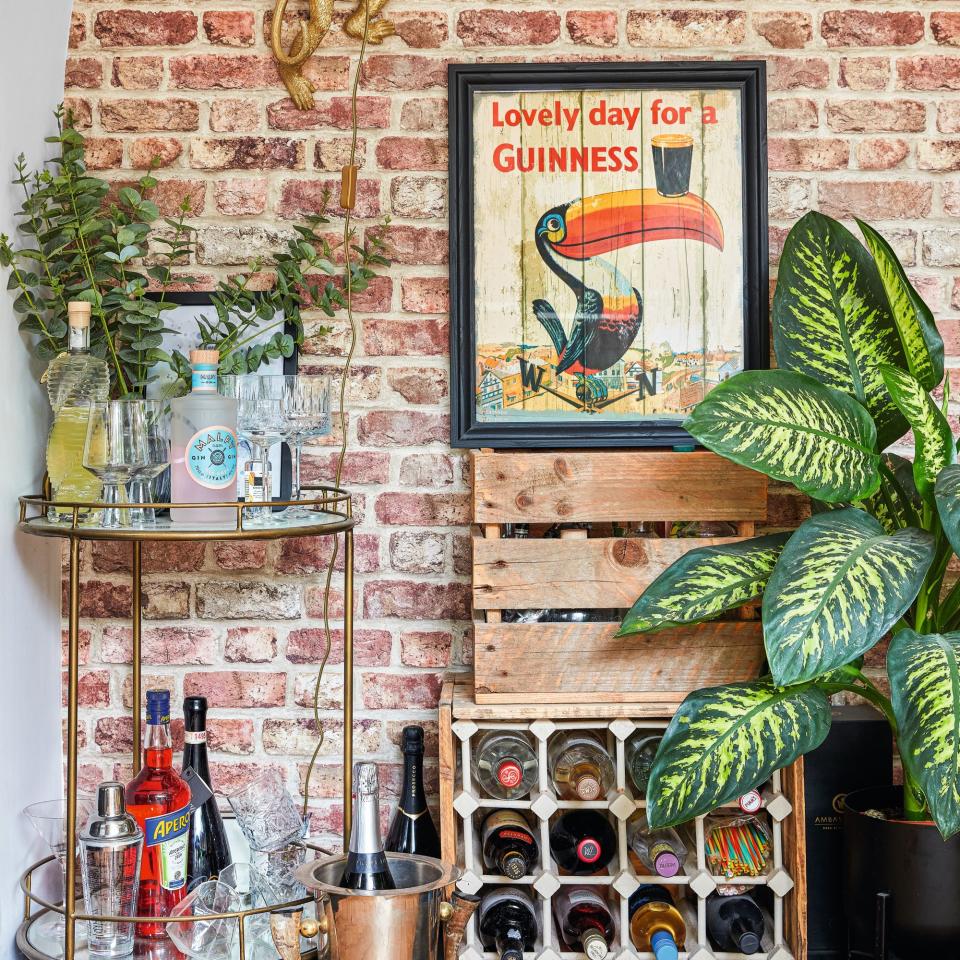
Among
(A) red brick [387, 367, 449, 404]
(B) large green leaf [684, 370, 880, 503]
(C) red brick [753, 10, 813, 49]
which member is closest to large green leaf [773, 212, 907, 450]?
(B) large green leaf [684, 370, 880, 503]

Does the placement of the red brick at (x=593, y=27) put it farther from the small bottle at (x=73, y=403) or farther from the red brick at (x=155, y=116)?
the small bottle at (x=73, y=403)

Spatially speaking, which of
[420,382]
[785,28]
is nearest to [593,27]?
[785,28]

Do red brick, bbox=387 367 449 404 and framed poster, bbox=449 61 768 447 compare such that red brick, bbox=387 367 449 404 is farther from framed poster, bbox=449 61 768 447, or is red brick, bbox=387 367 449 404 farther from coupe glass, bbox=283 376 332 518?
coupe glass, bbox=283 376 332 518

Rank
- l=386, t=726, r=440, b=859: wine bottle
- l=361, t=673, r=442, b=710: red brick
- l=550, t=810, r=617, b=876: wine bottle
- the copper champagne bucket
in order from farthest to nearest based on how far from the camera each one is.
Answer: l=361, t=673, r=442, b=710: red brick
l=386, t=726, r=440, b=859: wine bottle
l=550, t=810, r=617, b=876: wine bottle
the copper champagne bucket

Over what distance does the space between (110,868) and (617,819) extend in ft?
2.37

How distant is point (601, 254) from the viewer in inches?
69.2

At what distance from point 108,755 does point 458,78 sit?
4.32ft

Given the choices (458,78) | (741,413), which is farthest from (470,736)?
(458,78)

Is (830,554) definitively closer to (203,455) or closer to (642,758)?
(642,758)

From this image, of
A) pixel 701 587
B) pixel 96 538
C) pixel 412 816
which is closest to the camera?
pixel 96 538

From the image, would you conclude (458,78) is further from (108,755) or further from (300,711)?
(108,755)

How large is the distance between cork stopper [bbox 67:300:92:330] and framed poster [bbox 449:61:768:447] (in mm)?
592

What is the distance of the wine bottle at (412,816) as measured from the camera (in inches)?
66.2

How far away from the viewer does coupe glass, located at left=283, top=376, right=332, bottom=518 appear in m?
1.44
